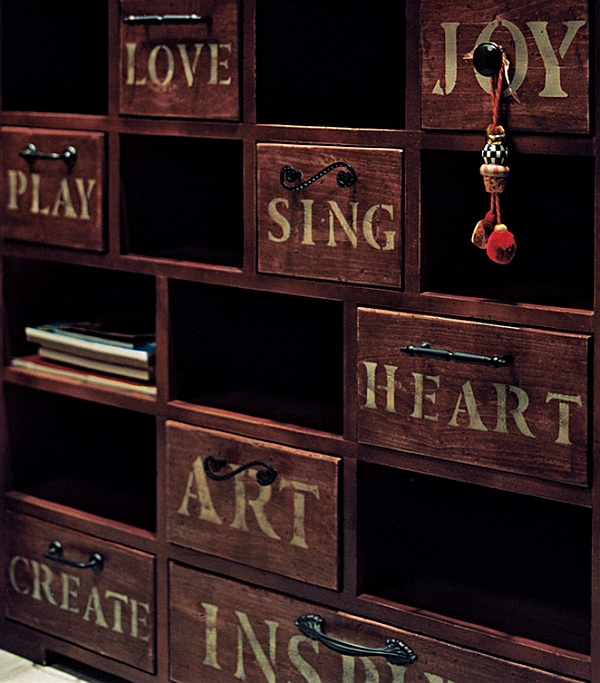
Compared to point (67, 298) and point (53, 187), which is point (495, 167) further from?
point (67, 298)

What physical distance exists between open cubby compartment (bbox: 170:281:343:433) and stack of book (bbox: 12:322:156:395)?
0.31 feet

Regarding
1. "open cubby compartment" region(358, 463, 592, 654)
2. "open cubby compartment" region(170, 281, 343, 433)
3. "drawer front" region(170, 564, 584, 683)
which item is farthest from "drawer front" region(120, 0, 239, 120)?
"drawer front" region(170, 564, 584, 683)

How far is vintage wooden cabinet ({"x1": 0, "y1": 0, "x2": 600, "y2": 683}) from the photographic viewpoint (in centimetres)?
181

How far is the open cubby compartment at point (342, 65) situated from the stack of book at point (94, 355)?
1.69 ft

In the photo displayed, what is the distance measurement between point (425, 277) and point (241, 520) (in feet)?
1.84

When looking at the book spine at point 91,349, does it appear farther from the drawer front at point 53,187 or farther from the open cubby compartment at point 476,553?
the open cubby compartment at point 476,553

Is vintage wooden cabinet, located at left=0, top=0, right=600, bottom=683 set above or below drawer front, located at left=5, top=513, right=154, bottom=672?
above

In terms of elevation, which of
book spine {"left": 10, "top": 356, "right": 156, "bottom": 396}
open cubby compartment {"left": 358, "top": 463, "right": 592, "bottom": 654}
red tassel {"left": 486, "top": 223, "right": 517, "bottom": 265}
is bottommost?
open cubby compartment {"left": 358, "top": 463, "right": 592, "bottom": 654}

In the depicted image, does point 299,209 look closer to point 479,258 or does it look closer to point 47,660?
point 479,258

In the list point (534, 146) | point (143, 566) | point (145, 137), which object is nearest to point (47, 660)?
point (143, 566)

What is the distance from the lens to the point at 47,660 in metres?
2.56

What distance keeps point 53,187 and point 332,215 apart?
25.2 inches

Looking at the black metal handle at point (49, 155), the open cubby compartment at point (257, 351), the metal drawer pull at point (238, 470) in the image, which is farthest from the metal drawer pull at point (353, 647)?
the black metal handle at point (49, 155)

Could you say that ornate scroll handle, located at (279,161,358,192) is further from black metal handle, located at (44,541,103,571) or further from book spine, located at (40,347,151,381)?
black metal handle, located at (44,541,103,571)
